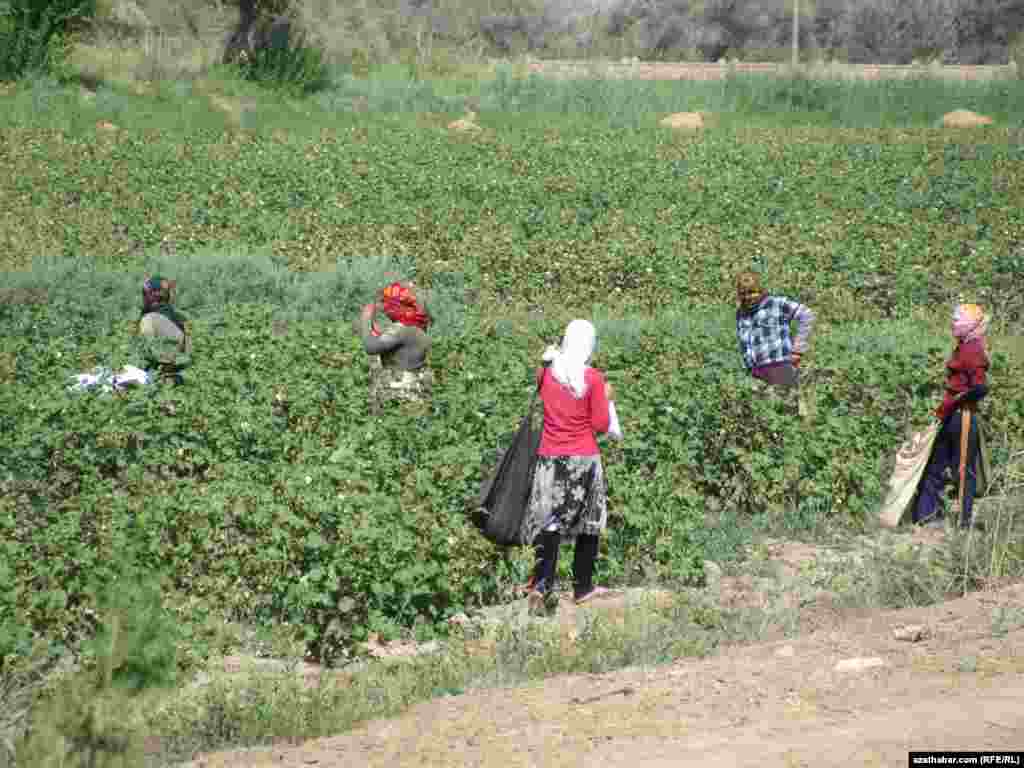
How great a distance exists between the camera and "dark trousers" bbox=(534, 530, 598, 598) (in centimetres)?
743

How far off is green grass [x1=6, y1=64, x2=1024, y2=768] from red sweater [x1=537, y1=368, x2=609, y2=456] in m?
0.68

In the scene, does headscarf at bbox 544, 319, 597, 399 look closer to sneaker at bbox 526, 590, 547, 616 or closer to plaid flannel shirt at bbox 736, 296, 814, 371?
sneaker at bbox 526, 590, 547, 616

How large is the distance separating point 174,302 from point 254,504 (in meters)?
8.36

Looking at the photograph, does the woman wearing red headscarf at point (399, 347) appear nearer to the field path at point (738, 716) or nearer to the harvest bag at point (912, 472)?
the harvest bag at point (912, 472)

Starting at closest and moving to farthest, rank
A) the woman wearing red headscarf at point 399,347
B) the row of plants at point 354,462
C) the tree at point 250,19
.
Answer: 1. the row of plants at point 354,462
2. the woman wearing red headscarf at point 399,347
3. the tree at point 250,19

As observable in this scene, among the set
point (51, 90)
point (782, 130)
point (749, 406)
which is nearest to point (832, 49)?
point (782, 130)

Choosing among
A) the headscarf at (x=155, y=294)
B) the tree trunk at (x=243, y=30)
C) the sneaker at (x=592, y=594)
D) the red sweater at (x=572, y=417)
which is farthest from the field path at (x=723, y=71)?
the red sweater at (x=572, y=417)

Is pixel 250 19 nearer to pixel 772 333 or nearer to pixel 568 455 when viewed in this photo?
pixel 772 333

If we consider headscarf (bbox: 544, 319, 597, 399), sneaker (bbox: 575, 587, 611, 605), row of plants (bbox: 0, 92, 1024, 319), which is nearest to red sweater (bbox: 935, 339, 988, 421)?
sneaker (bbox: 575, 587, 611, 605)

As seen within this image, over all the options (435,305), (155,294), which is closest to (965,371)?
(155,294)

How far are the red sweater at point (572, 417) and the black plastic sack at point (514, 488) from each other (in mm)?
65

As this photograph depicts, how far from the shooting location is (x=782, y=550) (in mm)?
8734

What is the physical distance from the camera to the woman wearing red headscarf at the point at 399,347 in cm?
979

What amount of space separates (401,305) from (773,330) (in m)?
2.46
